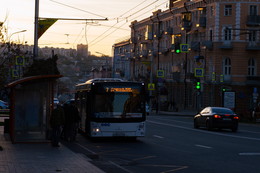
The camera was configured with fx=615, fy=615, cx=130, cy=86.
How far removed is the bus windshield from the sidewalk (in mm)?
4650

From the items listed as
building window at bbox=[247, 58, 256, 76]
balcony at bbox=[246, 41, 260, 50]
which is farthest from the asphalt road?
building window at bbox=[247, 58, 256, 76]

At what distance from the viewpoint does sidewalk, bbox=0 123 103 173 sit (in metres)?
13.8

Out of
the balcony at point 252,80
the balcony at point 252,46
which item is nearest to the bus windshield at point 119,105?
the balcony at point 252,80

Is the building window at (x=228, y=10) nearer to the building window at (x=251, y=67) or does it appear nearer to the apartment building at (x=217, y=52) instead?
the apartment building at (x=217, y=52)

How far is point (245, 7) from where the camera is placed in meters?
71.9

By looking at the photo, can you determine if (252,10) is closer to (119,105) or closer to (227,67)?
(227,67)

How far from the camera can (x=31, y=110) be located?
23031mm

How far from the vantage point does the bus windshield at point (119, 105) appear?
83.5ft

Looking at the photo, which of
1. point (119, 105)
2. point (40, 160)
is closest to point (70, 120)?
point (119, 105)

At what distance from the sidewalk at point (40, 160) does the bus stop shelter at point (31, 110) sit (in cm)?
119

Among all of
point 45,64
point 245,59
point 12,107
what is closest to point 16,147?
point 12,107

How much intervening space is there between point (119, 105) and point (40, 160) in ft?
32.9

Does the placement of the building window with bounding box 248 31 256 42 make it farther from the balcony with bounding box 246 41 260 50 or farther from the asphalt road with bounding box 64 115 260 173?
the asphalt road with bounding box 64 115 260 173

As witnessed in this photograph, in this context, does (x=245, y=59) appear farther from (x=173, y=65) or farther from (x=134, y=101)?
(x=134, y=101)
